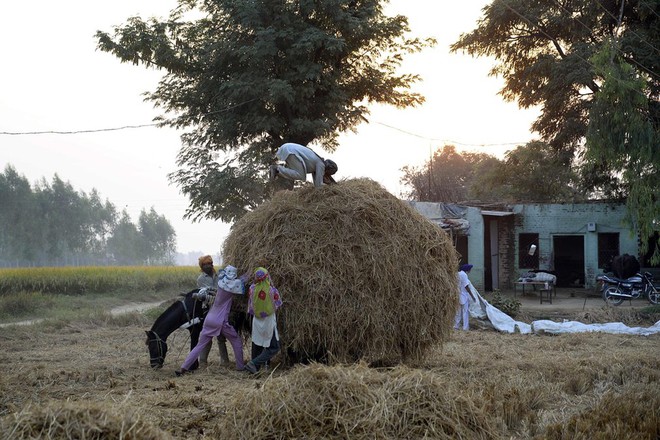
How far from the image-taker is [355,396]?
5504 millimetres

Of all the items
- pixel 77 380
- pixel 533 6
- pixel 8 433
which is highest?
pixel 533 6

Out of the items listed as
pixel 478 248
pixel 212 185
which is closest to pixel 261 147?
pixel 212 185

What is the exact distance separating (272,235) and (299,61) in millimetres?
13119

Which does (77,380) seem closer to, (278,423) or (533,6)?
(278,423)

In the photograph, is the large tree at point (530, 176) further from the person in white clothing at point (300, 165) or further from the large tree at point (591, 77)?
the person in white clothing at point (300, 165)

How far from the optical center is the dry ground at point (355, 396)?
206 inches

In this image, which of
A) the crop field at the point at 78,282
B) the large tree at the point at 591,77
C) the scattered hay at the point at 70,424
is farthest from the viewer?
the crop field at the point at 78,282

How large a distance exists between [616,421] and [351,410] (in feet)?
8.79

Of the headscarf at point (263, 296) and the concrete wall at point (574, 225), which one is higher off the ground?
the concrete wall at point (574, 225)

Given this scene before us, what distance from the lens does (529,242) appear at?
2847 cm

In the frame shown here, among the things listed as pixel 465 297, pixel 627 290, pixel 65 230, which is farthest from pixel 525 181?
pixel 65 230

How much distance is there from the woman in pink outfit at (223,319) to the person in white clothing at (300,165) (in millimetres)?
1640

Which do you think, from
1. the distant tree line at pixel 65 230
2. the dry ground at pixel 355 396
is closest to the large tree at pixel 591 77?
the dry ground at pixel 355 396

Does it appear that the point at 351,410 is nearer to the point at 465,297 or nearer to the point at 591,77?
the point at 465,297
